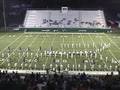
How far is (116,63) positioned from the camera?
83.7 feet

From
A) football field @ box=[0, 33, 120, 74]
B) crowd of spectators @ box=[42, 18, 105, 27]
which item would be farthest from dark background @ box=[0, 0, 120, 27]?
football field @ box=[0, 33, 120, 74]

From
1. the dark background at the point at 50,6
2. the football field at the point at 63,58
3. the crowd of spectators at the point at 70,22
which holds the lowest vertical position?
the crowd of spectators at the point at 70,22

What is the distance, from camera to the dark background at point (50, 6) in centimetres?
5844

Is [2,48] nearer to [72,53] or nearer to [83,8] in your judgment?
Result: [72,53]

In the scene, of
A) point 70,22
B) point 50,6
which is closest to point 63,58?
point 70,22

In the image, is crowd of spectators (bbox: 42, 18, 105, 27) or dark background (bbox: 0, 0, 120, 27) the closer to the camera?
crowd of spectators (bbox: 42, 18, 105, 27)

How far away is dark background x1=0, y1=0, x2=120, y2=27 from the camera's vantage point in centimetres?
5844

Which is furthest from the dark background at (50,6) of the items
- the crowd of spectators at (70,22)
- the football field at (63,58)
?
the football field at (63,58)

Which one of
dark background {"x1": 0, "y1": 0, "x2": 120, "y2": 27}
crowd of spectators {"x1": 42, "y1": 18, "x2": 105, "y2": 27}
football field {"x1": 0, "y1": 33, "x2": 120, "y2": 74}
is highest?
football field {"x1": 0, "y1": 33, "x2": 120, "y2": 74}

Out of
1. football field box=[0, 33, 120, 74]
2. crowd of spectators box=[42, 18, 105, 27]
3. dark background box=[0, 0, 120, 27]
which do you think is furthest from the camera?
dark background box=[0, 0, 120, 27]

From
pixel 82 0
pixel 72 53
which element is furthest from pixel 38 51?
pixel 82 0

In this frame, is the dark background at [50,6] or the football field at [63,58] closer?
the football field at [63,58]

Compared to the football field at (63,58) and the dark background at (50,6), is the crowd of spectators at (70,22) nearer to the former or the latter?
the dark background at (50,6)

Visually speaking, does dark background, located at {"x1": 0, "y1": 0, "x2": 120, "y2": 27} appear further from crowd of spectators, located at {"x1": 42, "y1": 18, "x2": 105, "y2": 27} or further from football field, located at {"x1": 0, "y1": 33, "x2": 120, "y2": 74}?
football field, located at {"x1": 0, "y1": 33, "x2": 120, "y2": 74}
